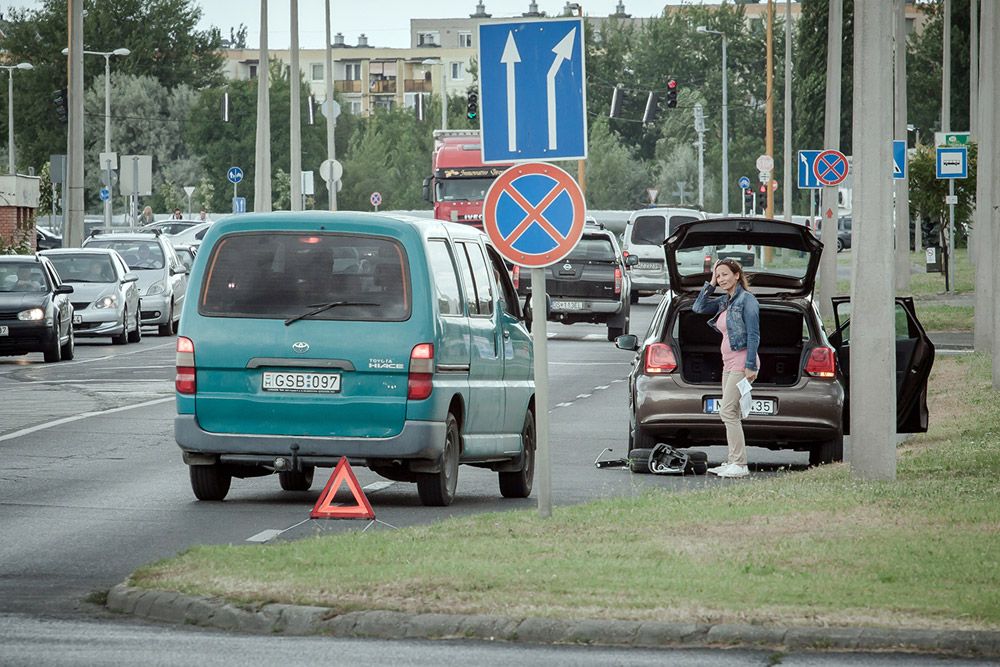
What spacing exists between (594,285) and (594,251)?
674 mm

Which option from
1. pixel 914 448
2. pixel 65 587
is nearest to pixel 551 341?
pixel 914 448

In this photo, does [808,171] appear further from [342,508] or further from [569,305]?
[342,508]

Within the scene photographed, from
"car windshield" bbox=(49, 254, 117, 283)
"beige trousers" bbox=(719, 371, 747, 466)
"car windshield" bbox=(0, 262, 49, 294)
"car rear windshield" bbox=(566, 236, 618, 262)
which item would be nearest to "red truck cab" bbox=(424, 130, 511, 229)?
"car rear windshield" bbox=(566, 236, 618, 262)

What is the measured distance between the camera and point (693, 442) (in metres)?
18.1

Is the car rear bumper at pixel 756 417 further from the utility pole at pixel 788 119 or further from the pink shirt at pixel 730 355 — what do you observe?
the utility pole at pixel 788 119

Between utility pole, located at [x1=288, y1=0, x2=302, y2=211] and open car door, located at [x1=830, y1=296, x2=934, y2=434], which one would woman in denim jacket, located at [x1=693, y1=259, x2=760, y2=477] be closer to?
open car door, located at [x1=830, y1=296, x2=934, y2=434]

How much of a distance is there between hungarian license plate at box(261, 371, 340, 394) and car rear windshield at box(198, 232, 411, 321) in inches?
14.6

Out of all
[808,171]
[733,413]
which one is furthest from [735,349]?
[808,171]

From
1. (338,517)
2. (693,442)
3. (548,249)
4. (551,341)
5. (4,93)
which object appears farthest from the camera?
(4,93)

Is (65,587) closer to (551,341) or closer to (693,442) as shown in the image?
(693,442)

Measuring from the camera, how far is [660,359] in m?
17.8

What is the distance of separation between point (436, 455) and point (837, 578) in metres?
4.46

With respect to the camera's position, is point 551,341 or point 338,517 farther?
point 551,341

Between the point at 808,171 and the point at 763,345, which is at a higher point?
the point at 808,171
